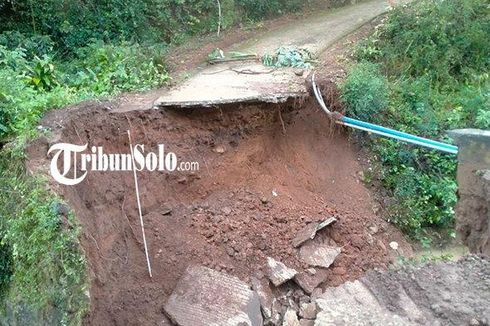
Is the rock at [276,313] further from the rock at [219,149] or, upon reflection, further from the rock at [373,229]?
the rock at [219,149]

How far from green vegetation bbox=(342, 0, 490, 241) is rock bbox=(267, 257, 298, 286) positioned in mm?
1691

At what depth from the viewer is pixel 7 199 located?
591 centimetres

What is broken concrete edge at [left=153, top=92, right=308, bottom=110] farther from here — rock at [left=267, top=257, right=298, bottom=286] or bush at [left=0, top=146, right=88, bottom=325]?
rock at [left=267, top=257, right=298, bottom=286]

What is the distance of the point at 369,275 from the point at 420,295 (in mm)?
464

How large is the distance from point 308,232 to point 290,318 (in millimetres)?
1105

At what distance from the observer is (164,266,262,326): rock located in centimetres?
579

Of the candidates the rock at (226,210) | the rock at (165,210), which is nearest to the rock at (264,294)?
the rock at (226,210)

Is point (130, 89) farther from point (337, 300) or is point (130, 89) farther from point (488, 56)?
point (488, 56)

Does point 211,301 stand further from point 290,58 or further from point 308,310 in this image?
point 290,58

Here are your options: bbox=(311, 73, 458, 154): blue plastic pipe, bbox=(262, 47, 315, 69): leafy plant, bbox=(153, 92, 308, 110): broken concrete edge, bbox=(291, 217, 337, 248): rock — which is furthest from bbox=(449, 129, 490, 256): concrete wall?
bbox=(262, 47, 315, 69): leafy plant

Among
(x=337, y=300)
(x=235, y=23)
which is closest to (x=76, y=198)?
(x=337, y=300)

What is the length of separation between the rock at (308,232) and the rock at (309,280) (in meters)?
0.35

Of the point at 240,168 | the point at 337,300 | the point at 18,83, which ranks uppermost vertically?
the point at 18,83

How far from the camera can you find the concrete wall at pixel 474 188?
14.7 feet
